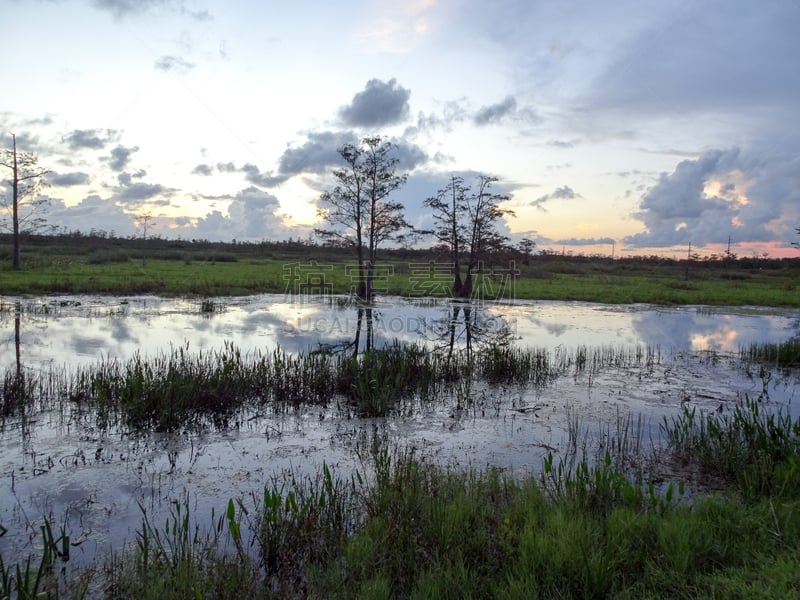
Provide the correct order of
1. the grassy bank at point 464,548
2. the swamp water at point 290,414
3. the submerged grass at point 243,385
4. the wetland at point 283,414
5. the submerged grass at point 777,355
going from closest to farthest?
the grassy bank at point 464,548, the wetland at point 283,414, the swamp water at point 290,414, the submerged grass at point 243,385, the submerged grass at point 777,355

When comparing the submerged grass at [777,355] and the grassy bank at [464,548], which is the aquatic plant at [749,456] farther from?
the submerged grass at [777,355]

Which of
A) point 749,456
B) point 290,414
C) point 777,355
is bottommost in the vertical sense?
point 290,414

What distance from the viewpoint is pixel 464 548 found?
14.0 ft

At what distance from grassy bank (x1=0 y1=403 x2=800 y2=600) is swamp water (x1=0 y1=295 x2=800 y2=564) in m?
A: 0.70

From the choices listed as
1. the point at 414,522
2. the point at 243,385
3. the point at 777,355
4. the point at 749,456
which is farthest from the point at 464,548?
the point at 777,355

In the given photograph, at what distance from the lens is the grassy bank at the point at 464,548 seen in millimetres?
3689

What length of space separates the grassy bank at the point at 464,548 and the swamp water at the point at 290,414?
0.70 metres

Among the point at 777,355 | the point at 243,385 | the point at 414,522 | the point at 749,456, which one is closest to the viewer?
the point at 414,522

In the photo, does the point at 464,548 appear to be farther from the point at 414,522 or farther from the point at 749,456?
the point at 749,456

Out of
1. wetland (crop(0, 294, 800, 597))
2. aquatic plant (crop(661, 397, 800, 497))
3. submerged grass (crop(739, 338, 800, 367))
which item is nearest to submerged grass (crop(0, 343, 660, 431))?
wetland (crop(0, 294, 800, 597))

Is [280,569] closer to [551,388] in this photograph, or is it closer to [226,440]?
[226,440]

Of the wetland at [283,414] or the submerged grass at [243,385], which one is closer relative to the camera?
the wetland at [283,414]

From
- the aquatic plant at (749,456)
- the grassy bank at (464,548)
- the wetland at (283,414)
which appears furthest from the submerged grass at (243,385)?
the aquatic plant at (749,456)

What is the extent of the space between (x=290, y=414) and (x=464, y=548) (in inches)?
199
